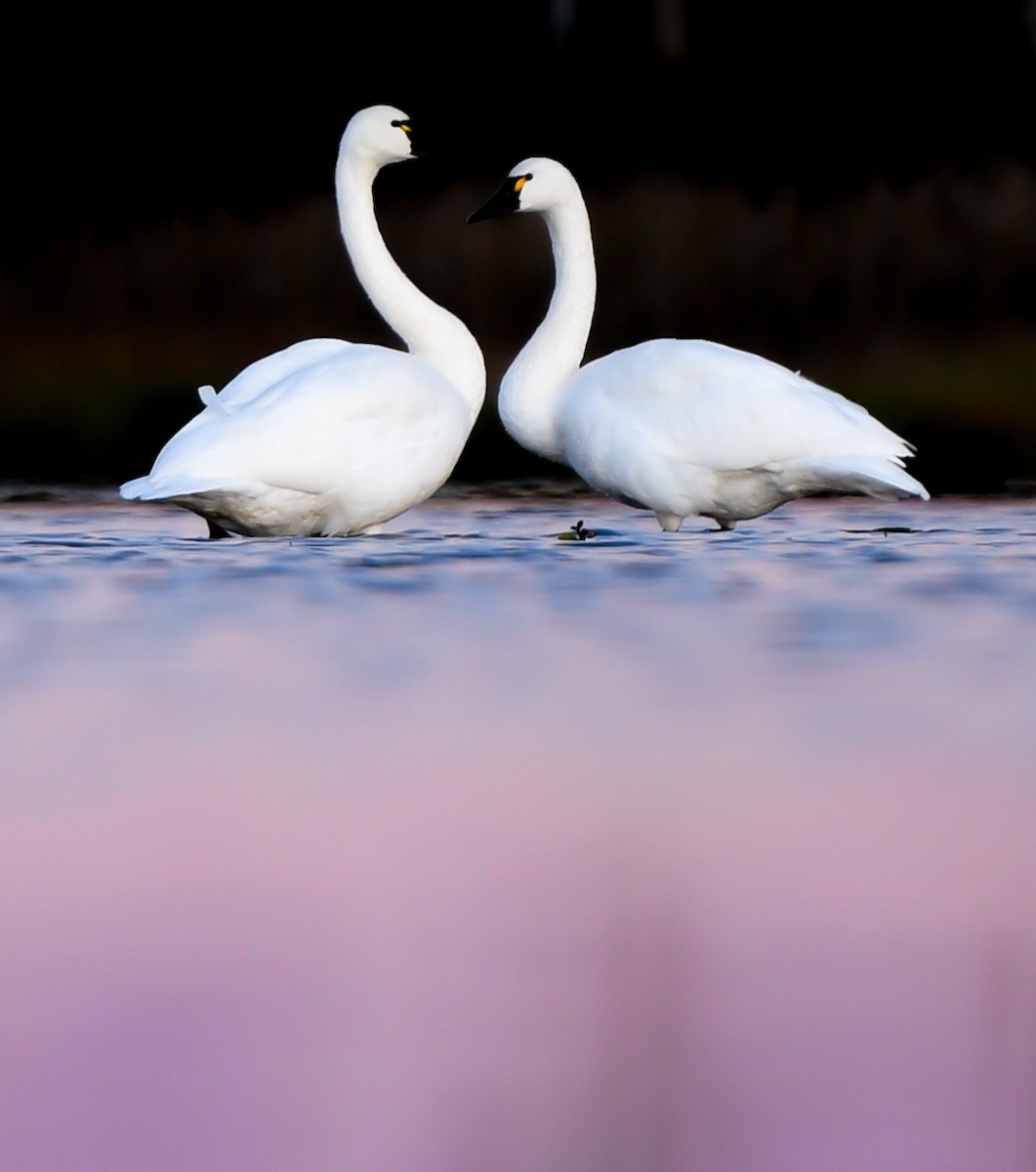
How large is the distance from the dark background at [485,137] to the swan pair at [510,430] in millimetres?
4781

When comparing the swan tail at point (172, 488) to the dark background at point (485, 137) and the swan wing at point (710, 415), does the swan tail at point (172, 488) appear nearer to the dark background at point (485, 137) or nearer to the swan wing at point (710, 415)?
the swan wing at point (710, 415)

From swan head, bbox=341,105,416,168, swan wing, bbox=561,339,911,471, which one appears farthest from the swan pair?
swan head, bbox=341,105,416,168

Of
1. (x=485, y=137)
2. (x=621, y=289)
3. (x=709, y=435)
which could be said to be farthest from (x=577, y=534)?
(x=485, y=137)

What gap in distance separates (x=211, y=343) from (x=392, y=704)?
9.22 metres

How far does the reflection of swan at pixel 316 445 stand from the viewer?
711 cm

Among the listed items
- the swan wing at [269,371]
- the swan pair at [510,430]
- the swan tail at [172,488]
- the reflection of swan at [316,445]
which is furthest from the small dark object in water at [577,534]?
the swan tail at [172,488]

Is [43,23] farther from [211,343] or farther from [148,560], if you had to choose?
[148,560]

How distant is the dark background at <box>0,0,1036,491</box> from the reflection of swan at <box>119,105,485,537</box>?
5205 mm

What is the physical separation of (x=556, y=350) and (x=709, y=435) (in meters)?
1.06

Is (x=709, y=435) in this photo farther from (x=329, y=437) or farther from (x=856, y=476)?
(x=329, y=437)

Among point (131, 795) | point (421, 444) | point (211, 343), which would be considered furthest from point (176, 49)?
point (131, 795)

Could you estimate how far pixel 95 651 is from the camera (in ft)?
18.6

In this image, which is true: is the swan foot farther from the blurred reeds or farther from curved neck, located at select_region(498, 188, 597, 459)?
the blurred reeds

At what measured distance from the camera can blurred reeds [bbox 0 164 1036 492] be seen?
13.8 metres
